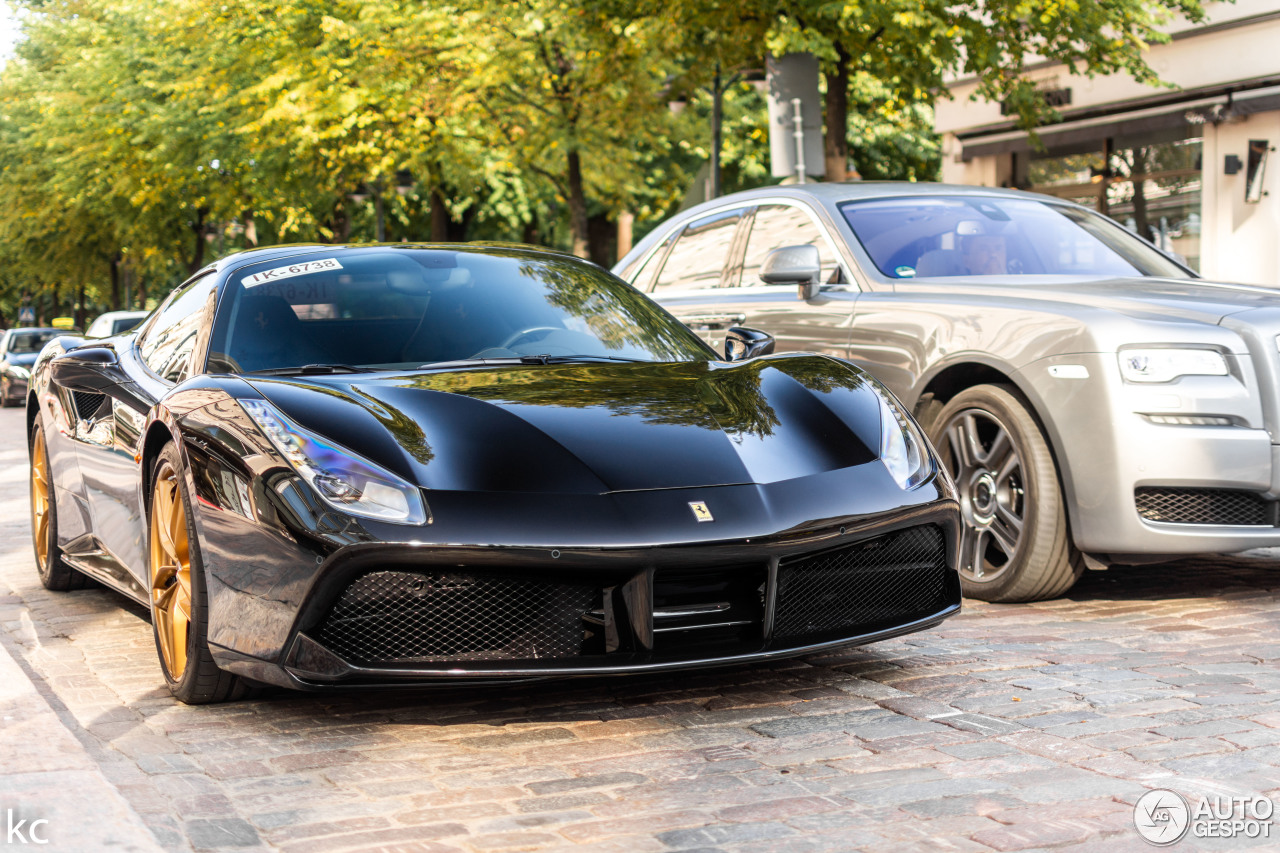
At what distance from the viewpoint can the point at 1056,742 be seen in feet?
12.1

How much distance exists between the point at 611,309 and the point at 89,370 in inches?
78.0

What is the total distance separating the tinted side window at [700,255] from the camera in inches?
303

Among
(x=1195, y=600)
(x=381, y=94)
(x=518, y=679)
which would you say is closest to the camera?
(x=518, y=679)

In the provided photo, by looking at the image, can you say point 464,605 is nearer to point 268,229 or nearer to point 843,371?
point 843,371

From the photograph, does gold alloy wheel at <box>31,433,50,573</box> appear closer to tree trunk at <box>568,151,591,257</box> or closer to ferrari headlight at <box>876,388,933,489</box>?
ferrari headlight at <box>876,388,933,489</box>

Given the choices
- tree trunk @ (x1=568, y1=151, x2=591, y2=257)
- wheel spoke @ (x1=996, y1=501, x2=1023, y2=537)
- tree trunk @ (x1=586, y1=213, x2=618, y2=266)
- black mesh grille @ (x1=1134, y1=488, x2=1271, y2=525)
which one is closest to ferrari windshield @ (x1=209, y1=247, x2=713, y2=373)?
wheel spoke @ (x1=996, y1=501, x2=1023, y2=537)

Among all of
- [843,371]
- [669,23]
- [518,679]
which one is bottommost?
[518,679]

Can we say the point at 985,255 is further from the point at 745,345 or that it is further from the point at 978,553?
the point at 745,345

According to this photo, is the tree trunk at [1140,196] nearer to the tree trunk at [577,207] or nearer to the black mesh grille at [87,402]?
the tree trunk at [577,207]

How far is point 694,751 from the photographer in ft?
12.0

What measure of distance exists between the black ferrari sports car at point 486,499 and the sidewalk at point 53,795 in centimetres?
42

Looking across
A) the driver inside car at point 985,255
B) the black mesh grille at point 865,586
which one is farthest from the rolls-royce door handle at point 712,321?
the black mesh grille at point 865,586

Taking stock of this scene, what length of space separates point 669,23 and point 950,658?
11.9 meters

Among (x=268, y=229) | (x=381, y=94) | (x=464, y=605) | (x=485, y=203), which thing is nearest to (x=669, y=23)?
(x=381, y=94)
